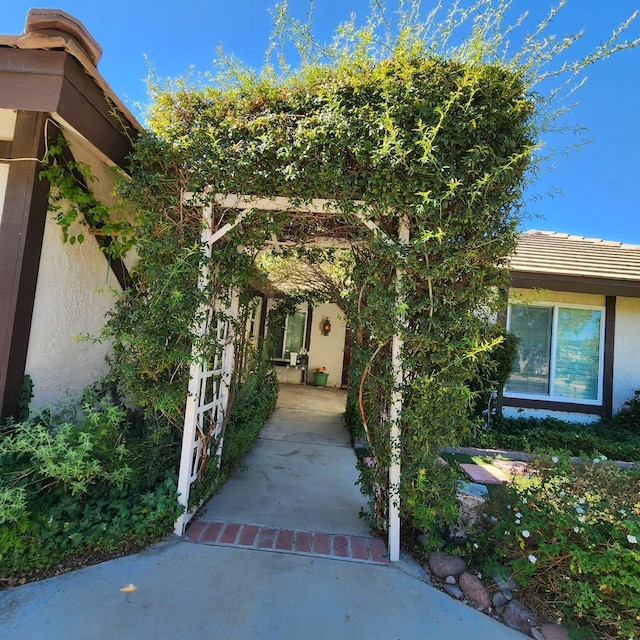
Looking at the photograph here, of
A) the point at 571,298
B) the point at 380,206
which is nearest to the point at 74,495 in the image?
the point at 380,206

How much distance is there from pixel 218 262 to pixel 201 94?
4.13 feet

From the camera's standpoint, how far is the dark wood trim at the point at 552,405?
21.0ft

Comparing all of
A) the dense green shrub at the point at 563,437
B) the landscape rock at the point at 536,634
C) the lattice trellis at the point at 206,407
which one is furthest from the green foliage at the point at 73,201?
the dense green shrub at the point at 563,437

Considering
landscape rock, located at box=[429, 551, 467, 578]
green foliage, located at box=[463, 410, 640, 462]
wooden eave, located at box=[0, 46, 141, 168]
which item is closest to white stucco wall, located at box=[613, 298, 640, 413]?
green foliage, located at box=[463, 410, 640, 462]

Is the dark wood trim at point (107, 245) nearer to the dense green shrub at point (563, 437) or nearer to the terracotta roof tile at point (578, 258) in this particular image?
the dense green shrub at point (563, 437)

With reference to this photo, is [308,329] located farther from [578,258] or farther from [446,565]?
[446,565]

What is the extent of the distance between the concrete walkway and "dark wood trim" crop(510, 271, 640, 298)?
4.98m

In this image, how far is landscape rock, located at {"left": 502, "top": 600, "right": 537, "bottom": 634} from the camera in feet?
7.07

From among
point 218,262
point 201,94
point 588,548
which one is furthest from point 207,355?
point 588,548

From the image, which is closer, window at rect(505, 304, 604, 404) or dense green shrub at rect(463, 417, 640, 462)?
dense green shrub at rect(463, 417, 640, 462)

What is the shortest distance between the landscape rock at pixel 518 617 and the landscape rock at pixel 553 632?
0.18 ft

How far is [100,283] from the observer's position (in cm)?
377

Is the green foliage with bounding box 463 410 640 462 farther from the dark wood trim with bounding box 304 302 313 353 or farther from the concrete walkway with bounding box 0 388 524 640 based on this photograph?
the dark wood trim with bounding box 304 302 313 353

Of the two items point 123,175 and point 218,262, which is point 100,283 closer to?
point 123,175
